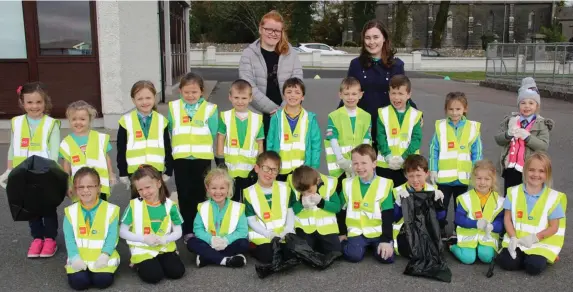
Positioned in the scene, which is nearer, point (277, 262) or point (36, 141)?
point (277, 262)

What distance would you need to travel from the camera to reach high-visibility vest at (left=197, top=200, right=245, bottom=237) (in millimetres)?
4754

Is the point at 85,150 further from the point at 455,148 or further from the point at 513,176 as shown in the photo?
the point at 513,176

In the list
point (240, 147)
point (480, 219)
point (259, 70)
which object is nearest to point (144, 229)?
point (240, 147)

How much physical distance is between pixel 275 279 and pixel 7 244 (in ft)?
8.63

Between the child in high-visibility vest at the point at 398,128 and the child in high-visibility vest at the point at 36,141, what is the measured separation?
3.03m

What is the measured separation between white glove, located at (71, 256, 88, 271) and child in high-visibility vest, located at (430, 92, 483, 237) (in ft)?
10.3

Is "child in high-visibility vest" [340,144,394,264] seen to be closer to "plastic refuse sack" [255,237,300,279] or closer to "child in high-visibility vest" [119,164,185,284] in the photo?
"plastic refuse sack" [255,237,300,279]

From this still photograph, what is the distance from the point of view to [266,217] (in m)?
4.88

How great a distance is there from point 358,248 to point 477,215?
41.7 inches

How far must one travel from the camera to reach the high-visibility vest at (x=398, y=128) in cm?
529

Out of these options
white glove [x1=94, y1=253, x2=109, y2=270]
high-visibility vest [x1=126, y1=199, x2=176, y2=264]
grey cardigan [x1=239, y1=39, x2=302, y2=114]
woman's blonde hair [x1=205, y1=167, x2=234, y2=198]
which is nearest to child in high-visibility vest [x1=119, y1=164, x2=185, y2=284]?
high-visibility vest [x1=126, y1=199, x2=176, y2=264]

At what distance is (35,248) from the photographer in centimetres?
490

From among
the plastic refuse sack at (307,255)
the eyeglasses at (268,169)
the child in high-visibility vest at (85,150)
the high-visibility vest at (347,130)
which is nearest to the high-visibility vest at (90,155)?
the child in high-visibility vest at (85,150)

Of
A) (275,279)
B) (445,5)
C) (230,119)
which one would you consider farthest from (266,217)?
(445,5)
